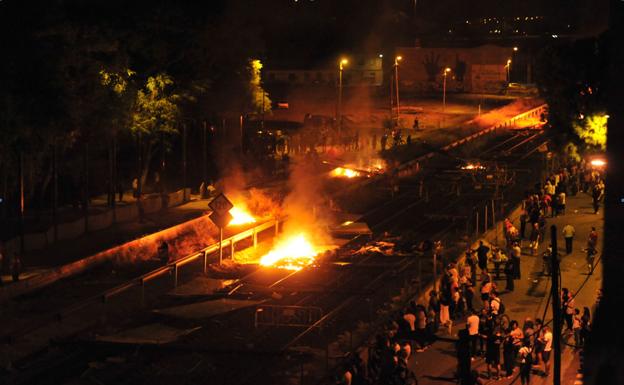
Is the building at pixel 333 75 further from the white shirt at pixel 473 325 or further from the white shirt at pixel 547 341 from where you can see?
the white shirt at pixel 547 341

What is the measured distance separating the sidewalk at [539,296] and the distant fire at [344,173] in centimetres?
1144

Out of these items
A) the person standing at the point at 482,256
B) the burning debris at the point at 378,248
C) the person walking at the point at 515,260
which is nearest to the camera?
the person walking at the point at 515,260

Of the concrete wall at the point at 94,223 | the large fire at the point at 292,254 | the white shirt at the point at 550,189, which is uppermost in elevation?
the white shirt at the point at 550,189

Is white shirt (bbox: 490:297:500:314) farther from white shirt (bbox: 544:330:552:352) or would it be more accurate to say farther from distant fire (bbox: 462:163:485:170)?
distant fire (bbox: 462:163:485:170)

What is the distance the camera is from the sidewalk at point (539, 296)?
882 inches

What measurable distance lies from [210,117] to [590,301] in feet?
90.4

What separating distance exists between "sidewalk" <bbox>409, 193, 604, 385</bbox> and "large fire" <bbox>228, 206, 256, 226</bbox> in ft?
34.2

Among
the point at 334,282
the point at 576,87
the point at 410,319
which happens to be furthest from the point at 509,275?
the point at 576,87

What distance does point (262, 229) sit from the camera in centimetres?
3712

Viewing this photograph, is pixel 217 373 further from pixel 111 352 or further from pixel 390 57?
pixel 390 57

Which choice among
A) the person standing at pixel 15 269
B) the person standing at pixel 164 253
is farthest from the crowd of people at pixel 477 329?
the person standing at pixel 15 269

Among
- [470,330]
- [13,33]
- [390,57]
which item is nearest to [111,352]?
[470,330]

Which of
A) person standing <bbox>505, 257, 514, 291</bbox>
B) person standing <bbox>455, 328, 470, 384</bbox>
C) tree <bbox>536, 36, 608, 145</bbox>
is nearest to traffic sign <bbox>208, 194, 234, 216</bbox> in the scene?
person standing <bbox>505, 257, 514, 291</bbox>

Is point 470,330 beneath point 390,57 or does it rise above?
beneath
